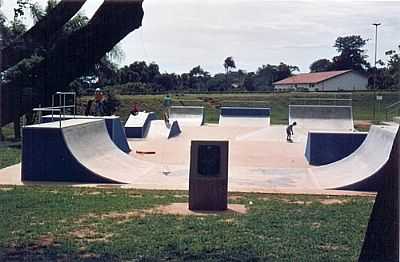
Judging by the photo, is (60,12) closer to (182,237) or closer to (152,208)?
(182,237)

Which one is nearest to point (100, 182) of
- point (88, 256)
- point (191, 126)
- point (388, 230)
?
point (88, 256)

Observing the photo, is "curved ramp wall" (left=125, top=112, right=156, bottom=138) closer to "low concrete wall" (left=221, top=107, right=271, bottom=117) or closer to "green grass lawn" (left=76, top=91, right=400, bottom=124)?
"low concrete wall" (left=221, top=107, right=271, bottom=117)

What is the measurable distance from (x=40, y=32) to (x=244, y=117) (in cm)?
3025

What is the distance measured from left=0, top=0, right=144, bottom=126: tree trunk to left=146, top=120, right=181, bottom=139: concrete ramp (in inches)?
769

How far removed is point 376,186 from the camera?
11.7 meters

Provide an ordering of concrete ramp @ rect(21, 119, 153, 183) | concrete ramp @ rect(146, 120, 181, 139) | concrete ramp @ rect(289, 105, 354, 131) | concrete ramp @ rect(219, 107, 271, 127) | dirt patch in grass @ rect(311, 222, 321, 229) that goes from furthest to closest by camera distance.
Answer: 1. concrete ramp @ rect(219, 107, 271, 127)
2. concrete ramp @ rect(289, 105, 354, 131)
3. concrete ramp @ rect(146, 120, 181, 139)
4. concrete ramp @ rect(21, 119, 153, 183)
5. dirt patch in grass @ rect(311, 222, 321, 229)

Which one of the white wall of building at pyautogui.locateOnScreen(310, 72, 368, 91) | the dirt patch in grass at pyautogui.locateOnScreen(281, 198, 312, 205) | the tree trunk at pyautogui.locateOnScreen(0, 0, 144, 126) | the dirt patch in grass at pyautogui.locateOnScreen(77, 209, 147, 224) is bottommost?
the dirt patch in grass at pyautogui.locateOnScreen(77, 209, 147, 224)

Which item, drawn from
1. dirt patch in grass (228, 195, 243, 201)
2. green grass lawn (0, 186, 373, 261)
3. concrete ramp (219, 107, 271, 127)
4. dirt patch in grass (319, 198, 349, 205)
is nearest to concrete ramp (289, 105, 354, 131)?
concrete ramp (219, 107, 271, 127)

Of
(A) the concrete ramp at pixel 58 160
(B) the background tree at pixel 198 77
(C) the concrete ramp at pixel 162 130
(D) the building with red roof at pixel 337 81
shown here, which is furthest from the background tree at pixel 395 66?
(B) the background tree at pixel 198 77

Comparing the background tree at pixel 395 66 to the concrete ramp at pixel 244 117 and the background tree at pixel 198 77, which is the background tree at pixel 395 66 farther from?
the background tree at pixel 198 77

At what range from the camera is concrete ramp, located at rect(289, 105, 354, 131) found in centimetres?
2963

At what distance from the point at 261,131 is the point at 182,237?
2132 centimetres

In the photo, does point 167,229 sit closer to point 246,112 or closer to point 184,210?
point 184,210

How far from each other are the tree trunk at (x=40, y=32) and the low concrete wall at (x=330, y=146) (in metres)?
12.0
